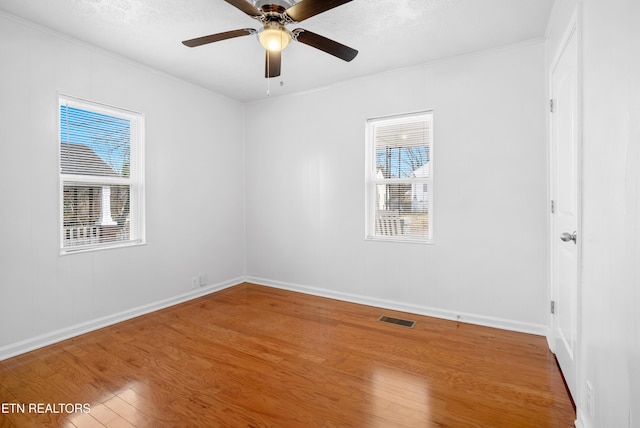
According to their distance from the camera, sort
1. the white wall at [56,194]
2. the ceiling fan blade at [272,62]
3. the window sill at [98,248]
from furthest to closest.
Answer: the window sill at [98,248], the white wall at [56,194], the ceiling fan blade at [272,62]

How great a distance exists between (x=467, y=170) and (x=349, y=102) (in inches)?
63.3

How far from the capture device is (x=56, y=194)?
2781 millimetres

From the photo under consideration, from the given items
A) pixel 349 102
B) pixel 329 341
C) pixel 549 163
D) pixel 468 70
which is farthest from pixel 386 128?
pixel 329 341

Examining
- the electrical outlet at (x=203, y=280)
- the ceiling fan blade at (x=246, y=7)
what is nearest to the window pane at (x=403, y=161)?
the ceiling fan blade at (x=246, y=7)

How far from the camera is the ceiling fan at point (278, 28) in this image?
1861 mm

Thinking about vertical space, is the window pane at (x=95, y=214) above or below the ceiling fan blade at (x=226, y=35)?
below

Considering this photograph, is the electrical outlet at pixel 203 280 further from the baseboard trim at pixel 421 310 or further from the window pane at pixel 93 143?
the window pane at pixel 93 143

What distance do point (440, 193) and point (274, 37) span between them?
7.25 ft

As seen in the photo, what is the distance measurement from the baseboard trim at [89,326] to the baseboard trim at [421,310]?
1.08 m

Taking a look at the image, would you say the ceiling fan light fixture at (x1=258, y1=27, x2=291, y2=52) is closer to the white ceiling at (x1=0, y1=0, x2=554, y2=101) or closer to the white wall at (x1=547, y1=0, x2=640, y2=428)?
the white ceiling at (x1=0, y1=0, x2=554, y2=101)

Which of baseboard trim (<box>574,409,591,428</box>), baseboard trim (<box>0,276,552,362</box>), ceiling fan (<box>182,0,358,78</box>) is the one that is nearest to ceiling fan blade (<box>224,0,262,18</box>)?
ceiling fan (<box>182,0,358,78</box>)

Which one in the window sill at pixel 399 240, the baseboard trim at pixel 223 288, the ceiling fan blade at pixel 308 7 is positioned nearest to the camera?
the ceiling fan blade at pixel 308 7

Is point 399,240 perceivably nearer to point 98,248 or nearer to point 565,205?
point 565,205

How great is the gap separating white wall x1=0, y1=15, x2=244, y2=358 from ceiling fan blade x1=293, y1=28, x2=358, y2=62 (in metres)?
2.19
